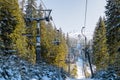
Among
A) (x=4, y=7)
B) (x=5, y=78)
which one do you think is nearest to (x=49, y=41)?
(x=4, y=7)

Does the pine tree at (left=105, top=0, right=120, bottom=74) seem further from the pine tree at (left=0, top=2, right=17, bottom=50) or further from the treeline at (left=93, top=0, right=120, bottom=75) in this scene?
the pine tree at (left=0, top=2, right=17, bottom=50)

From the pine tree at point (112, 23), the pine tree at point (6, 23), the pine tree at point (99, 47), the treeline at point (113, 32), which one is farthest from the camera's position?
the pine tree at point (99, 47)

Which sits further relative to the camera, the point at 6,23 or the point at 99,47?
the point at 99,47

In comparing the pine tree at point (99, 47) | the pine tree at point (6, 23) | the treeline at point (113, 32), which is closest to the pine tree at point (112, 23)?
the treeline at point (113, 32)

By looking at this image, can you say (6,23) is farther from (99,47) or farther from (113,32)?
(99,47)

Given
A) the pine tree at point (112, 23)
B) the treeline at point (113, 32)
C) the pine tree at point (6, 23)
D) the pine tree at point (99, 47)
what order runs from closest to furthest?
1. the treeline at point (113, 32)
2. the pine tree at point (112, 23)
3. the pine tree at point (6, 23)
4. the pine tree at point (99, 47)

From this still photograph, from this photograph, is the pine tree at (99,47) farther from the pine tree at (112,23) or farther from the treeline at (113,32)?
the pine tree at (112,23)

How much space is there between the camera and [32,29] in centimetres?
6225

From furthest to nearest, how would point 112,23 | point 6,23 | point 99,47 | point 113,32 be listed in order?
point 99,47, point 6,23, point 112,23, point 113,32

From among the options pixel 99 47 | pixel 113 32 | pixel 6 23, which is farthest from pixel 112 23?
pixel 99 47

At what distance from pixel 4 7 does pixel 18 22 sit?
328 cm

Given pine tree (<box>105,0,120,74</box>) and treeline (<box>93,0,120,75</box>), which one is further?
pine tree (<box>105,0,120,74</box>)

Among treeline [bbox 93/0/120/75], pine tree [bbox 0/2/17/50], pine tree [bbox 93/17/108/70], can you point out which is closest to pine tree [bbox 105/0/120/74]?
treeline [bbox 93/0/120/75]

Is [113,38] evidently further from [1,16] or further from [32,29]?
[32,29]
